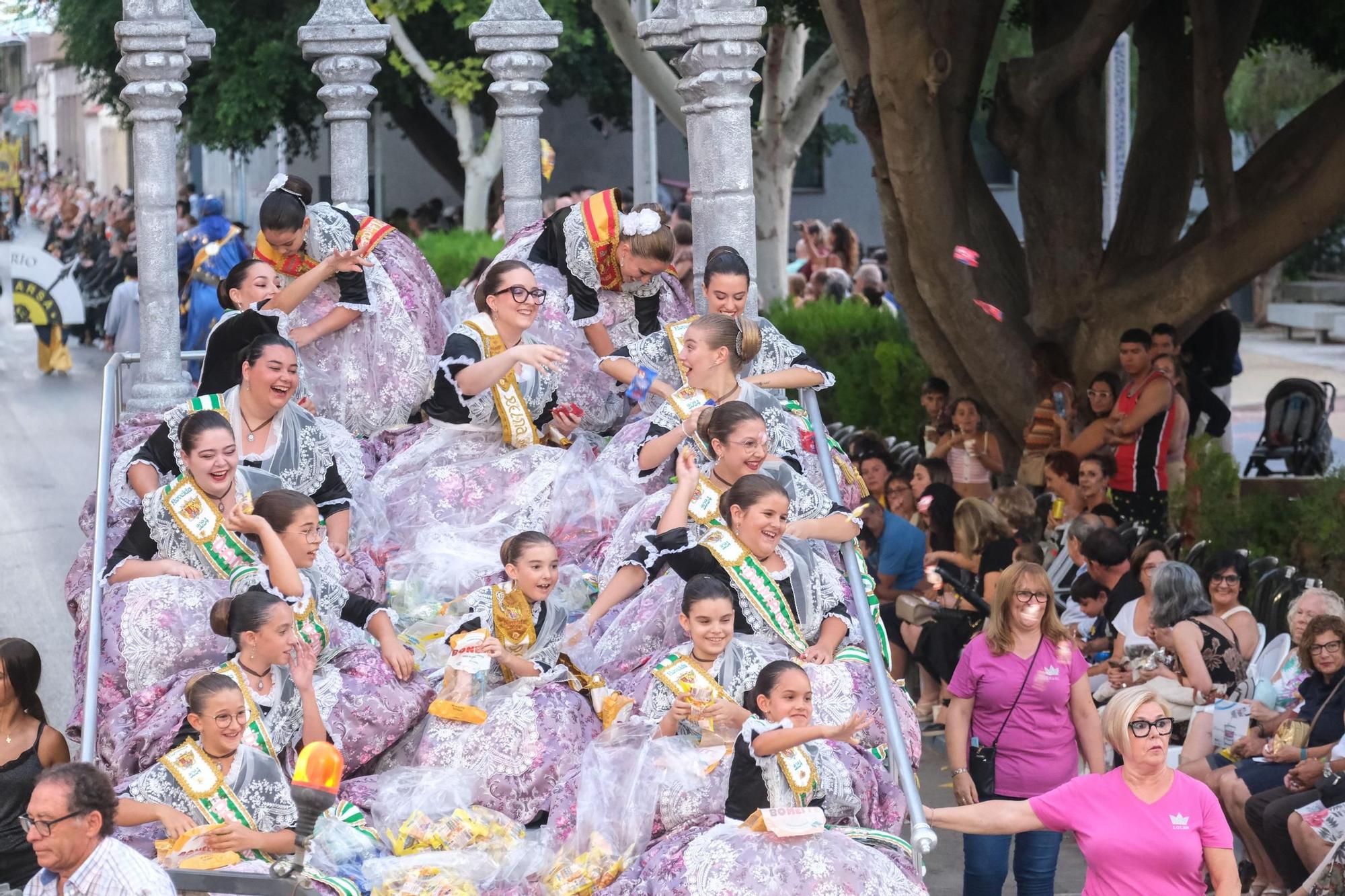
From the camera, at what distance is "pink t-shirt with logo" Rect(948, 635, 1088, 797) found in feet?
27.0

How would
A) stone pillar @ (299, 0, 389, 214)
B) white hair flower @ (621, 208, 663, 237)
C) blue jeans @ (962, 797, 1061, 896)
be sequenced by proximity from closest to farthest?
1. blue jeans @ (962, 797, 1061, 896)
2. white hair flower @ (621, 208, 663, 237)
3. stone pillar @ (299, 0, 389, 214)

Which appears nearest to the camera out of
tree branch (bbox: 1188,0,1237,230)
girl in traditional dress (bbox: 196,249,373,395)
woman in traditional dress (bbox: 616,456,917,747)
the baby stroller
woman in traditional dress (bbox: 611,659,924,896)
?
woman in traditional dress (bbox: 611,659,924,896)

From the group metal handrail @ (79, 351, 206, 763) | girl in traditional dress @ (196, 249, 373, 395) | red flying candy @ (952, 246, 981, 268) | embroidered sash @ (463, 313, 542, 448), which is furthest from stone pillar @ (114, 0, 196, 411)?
red flying candy @ (952, 246, 981, 268)

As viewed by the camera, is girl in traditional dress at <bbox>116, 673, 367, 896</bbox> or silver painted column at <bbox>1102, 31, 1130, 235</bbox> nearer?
girl in traditional dress at <bbox>116, 673, 367, 896</bbox>

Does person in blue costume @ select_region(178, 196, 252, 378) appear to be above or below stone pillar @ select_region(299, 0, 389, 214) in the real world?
below

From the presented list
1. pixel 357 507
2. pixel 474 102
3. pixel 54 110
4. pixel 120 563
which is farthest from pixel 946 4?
pixel 54 110

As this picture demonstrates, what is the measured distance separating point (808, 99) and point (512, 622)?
13.8m

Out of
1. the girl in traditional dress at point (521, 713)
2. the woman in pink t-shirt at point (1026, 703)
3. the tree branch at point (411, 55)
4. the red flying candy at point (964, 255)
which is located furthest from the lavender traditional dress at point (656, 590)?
the tree branch at point (411, 55)

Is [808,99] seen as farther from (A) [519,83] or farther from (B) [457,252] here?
(A) [519,83]

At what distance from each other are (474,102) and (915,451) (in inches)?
703

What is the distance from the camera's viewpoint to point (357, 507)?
938 cm

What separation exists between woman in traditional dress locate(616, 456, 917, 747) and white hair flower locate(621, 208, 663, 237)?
223 cm

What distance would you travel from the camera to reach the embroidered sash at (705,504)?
27.1 ft

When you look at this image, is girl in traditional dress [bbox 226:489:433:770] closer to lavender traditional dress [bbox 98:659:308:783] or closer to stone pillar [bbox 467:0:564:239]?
lavender traditional dress [bbox 98:659:308:783]
